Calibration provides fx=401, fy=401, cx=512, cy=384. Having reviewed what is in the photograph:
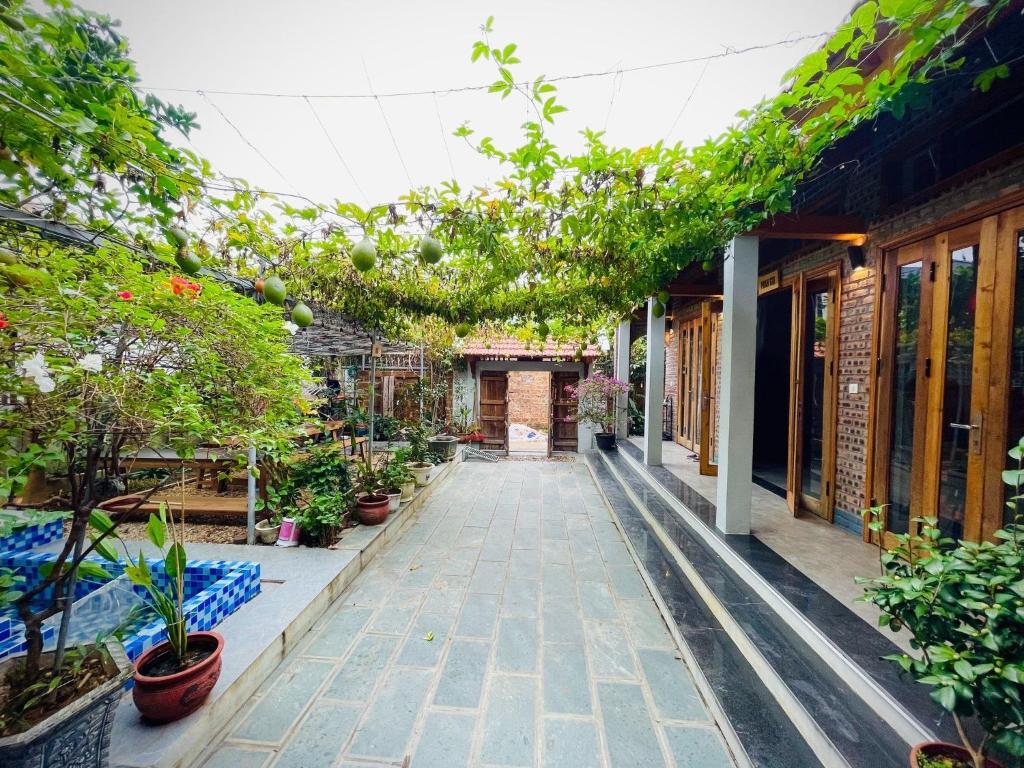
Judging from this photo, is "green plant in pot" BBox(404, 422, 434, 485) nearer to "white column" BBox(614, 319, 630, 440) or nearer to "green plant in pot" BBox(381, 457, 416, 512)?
"green plant in pot" BBox(381, 457, 416, 512)

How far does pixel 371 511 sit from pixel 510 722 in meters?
2.44

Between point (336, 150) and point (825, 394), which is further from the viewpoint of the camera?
point (825, 394)

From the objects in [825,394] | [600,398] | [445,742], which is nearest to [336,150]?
[445,742]

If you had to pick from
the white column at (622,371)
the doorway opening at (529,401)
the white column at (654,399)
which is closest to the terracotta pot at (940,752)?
the white column at (654,399)

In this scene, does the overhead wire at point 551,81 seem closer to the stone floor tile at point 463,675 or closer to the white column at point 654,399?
the stone floor tile at point 463,675

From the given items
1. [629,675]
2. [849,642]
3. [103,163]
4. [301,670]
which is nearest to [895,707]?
[849,642]

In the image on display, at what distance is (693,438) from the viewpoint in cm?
702

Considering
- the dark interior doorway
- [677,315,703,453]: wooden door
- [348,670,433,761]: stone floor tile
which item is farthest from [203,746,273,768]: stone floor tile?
[677,315,703,453]: wooden door

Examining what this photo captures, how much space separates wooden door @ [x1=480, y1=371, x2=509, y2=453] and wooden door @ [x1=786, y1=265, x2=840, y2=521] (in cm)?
669

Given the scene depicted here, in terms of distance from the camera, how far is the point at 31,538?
3.30 metres

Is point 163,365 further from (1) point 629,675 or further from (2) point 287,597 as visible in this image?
(1) point 629,675

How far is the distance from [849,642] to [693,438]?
5297 mm

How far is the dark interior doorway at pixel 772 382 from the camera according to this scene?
230 inches

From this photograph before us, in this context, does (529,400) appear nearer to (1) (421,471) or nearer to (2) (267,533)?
(1) (421,471)
